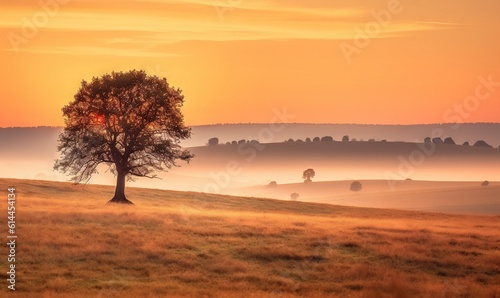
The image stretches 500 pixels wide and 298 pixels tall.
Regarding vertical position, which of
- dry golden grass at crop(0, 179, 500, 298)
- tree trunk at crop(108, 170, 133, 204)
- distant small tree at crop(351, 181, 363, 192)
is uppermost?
distant small tree at crop(351, 181, 363, 192)

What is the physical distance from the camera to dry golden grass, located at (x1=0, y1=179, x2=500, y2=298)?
1137 inches

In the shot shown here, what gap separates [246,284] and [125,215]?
19889mm

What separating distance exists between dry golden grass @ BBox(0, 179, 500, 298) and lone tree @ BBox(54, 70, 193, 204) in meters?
13.3

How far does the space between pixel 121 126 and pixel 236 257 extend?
31355 mm

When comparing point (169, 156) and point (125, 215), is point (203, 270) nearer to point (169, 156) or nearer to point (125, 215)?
point (125, 215)

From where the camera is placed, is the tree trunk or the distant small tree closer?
the tree trunk

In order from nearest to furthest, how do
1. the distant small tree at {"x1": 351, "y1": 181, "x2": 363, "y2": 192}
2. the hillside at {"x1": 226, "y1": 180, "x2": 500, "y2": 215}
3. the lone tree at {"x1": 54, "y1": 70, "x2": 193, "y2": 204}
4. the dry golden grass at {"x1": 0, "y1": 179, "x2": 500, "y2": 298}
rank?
the dry golden grass at {"x1": 0, "y1": 179, "x2": 500, "y2": 298} < the lone tree at {"x1": 54, "y1": 70, "x2": 193, "y2": 204} < the hillside at {"x1": 226, "y1": 180, "x2": 500, "y2": 215} < the distant small tree at {"x1": 351, "y1": 181, "x2": 363, "y2": 192}

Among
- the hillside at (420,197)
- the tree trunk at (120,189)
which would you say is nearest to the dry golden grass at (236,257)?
the tree trunk at (120,189)

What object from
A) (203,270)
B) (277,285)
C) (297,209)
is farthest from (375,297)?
(297,209)

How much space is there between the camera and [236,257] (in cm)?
3562

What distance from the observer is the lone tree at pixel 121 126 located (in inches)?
2539

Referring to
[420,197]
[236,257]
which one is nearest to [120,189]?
[236,257]

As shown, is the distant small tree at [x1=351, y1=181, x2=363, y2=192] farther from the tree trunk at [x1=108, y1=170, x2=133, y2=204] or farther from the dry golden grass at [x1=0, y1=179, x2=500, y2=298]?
the dry golden grass at [x1=0, y1=179, x2=500, y2=298]

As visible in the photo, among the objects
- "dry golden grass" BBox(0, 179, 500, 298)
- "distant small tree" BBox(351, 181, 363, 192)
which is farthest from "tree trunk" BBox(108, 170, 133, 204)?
"distant small tree" BBox(351, 181, 363, 192)
